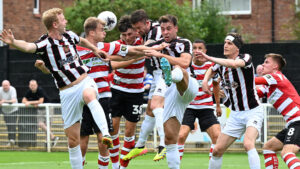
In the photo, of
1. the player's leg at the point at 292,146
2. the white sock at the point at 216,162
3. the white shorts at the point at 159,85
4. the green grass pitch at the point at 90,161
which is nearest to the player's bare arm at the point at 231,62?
the player's leg at the point at 292,146

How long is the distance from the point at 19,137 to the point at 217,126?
7496 mm

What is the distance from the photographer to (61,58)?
31.0 feet

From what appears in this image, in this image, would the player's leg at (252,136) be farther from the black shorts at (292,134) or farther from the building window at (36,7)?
the building window at (36,7)

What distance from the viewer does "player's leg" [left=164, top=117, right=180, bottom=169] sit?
988 cm

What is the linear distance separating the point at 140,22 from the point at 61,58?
6.91 ft

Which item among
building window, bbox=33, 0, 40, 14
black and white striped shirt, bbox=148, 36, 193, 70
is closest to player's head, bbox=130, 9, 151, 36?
black and white striped shirt, bbox=148, 36, 193, 70

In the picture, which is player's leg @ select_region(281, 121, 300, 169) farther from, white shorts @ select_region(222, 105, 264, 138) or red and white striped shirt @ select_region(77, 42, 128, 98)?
red and white striped shirt @ select_region(77, 42, 128, 98)

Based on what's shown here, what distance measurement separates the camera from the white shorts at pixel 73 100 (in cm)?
953

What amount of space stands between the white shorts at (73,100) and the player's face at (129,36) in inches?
79.3

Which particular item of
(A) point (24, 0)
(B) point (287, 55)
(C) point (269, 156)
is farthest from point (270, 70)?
(A) point (24, 0)

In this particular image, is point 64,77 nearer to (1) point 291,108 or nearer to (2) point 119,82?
(2) point 119,82

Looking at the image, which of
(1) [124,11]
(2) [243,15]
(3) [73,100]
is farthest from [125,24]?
(2) [243,15]

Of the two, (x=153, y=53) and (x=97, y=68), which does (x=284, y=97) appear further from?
(x=97, y=68)

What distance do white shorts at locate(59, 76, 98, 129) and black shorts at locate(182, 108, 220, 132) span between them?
373 centimetres
